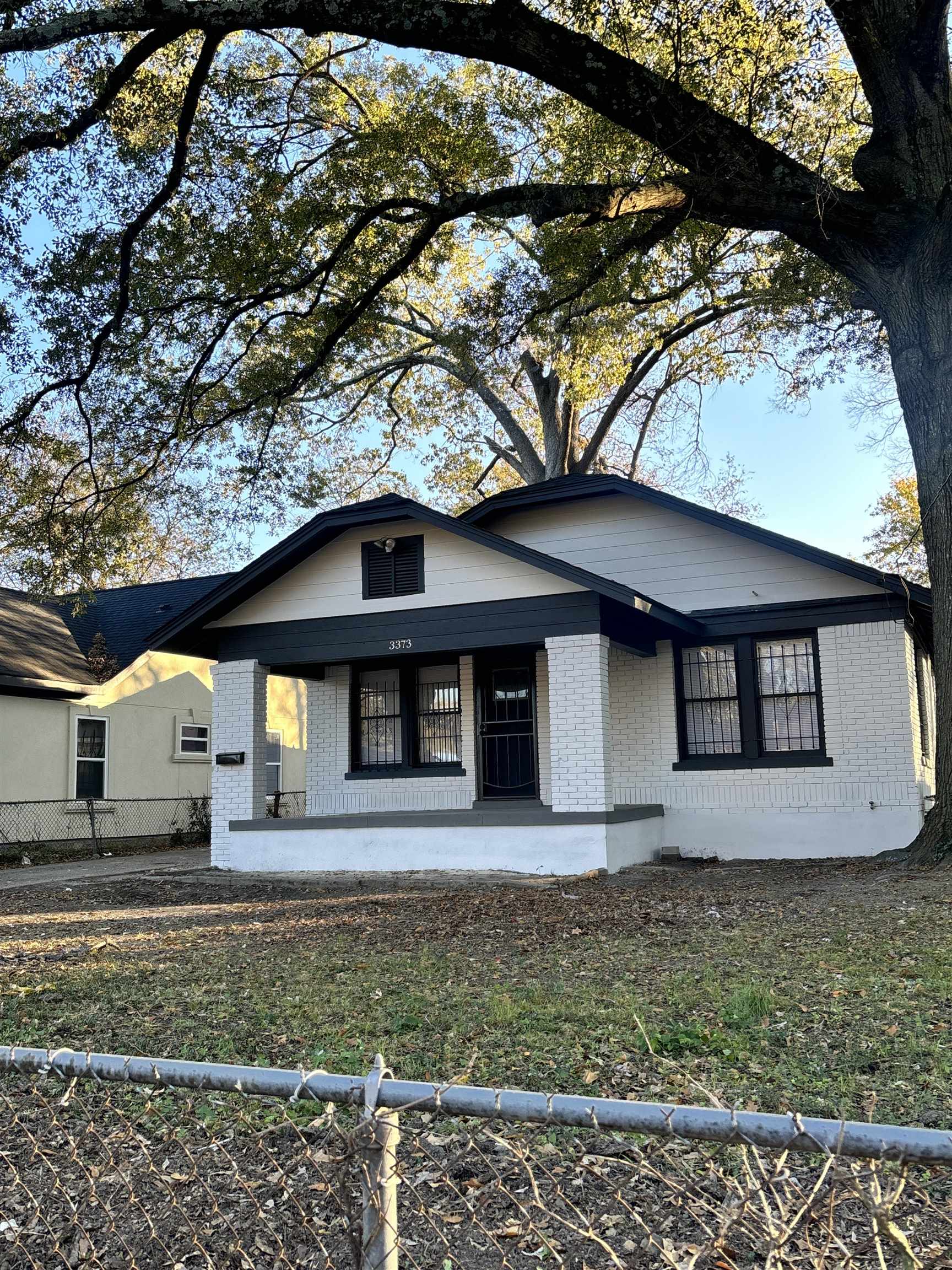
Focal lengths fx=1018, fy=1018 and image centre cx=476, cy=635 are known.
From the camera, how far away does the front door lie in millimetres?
15328

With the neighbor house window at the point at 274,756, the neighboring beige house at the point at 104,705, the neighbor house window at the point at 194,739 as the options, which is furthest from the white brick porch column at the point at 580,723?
the neighbor house window at the point at 274,756

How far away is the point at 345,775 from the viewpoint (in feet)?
53.4

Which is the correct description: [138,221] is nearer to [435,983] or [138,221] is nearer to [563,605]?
[563,605]

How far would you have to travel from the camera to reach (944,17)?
10344 mm

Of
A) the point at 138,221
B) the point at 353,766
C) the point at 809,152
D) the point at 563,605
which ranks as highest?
the point at 809,152

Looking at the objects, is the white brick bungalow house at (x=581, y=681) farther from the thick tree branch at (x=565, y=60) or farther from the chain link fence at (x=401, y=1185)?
the chain link fence at (x=401, y=1185)

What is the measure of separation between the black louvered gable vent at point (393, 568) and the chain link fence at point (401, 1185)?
31.9 ft

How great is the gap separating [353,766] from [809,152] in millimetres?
11289

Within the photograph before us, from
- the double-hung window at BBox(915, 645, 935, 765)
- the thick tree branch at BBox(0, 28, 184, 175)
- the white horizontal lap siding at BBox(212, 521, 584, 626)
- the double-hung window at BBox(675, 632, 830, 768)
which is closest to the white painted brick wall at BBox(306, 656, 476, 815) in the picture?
the white horizontal lap siding at BBox(212, 521, 584, 626)

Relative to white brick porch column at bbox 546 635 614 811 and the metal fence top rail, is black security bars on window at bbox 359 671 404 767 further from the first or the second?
the metal fence top rail

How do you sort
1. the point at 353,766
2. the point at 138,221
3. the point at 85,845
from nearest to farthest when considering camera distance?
the point at 138,221 < the point at 353,766 < the point at 85,845

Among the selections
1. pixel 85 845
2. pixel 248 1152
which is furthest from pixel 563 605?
pixel 85 845

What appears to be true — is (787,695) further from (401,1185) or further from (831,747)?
(401,1185)

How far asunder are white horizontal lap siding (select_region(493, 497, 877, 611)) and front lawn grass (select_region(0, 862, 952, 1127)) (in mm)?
4907
